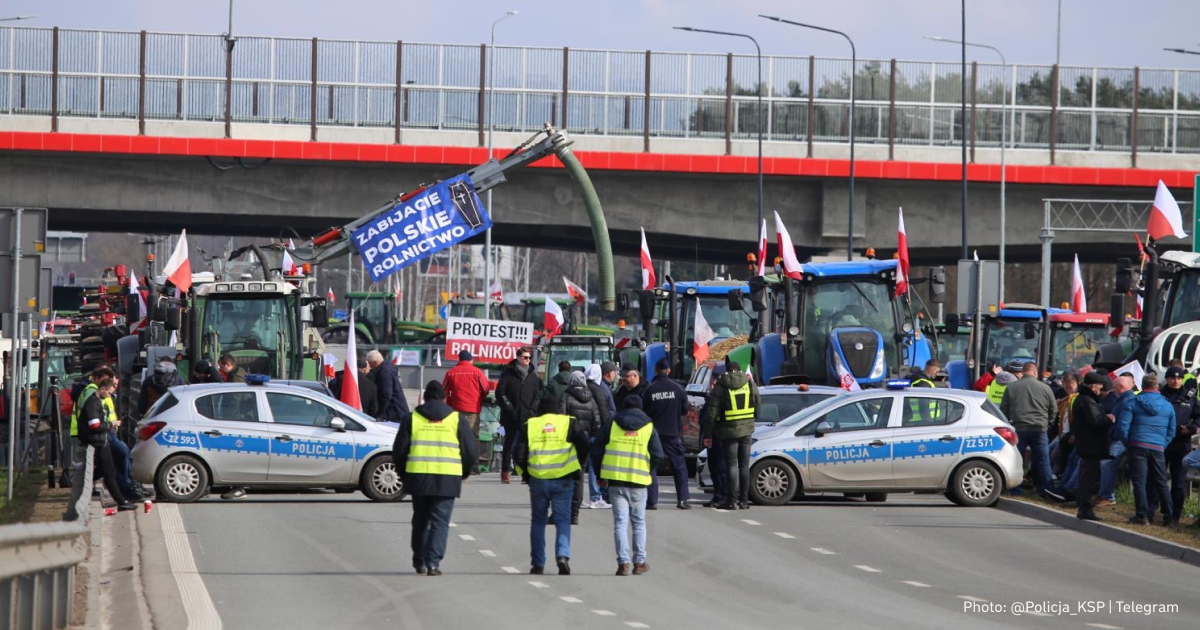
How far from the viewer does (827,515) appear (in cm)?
1809

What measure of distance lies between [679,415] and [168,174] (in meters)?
24.6

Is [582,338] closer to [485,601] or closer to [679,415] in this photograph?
[679,415]

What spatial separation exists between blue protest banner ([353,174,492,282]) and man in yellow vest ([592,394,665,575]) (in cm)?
1303

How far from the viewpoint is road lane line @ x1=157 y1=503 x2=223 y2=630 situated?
10523 mm

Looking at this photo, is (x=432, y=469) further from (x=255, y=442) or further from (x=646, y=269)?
(x=646, y=269)

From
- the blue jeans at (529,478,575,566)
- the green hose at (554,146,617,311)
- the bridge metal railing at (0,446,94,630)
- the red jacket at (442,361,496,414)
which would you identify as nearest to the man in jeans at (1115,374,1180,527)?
the blue jeans at (529,478,575,566)

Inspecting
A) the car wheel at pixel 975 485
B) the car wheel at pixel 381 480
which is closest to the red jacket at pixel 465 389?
the car wheel at pixel 381 480

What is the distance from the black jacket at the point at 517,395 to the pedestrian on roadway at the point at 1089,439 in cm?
664

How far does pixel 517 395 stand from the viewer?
825 inches

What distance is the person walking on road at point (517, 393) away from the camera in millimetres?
20734

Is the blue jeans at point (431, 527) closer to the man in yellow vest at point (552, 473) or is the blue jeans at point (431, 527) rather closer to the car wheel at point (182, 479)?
the man in yellow vest at point (552, 473)

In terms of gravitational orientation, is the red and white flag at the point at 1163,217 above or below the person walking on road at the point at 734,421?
above

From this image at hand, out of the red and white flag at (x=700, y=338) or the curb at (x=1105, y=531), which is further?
the red and white flag at (x=700, y=338)

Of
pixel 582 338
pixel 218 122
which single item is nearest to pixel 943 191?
pixel 582 338
